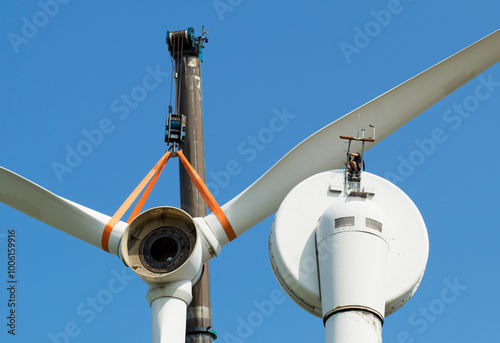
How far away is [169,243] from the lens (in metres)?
22.5

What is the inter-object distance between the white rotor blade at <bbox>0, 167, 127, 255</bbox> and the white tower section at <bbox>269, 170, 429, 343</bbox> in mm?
4157

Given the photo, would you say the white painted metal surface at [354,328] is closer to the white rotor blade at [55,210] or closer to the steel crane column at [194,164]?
the white rotor blade at [55,210]

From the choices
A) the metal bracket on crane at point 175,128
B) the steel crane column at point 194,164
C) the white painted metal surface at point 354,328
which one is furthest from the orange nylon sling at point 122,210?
the white painted metal surface at point 354,328

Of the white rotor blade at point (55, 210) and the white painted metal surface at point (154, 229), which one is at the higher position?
the white rotor blade at point (55, 210)

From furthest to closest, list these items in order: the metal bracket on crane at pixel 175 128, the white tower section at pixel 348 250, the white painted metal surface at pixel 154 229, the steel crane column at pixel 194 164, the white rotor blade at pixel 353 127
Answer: the metal bracket on crane at pixel 175 128, the steel crane column at pixel 194 164, the white rotor blade at pixel 353 127, the white painted metal surface at pixel 154 229, the white tower section at pixel 348 250

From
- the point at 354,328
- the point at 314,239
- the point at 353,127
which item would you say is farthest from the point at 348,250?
the point at 353,127

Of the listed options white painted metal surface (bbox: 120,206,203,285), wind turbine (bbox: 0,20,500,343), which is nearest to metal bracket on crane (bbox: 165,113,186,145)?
wind turbine (bbox: 0,20,500,343)

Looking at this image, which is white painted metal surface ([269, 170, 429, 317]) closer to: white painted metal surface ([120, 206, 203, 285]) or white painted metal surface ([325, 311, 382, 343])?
white painted metal surface ([325, 311, 382, 343])

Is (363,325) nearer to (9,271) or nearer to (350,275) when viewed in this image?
(350,275)

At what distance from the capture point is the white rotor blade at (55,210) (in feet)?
76.2

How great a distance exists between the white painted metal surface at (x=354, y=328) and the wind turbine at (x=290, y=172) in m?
4.65

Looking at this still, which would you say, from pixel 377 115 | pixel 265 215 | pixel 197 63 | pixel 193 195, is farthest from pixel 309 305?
pixel 197 63

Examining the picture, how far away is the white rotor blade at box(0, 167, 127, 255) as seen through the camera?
23.2 metres

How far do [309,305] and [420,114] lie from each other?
5.52m
